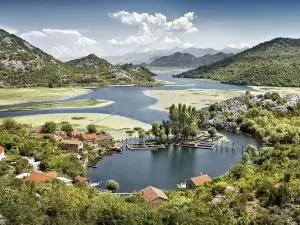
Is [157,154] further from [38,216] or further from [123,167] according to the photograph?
[38,216]

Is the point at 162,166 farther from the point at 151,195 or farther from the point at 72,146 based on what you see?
the point at 151,195

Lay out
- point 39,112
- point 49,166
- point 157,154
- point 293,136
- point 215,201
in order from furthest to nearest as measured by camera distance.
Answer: point 39,112
point 157,154
point 293,136
point 49,166
point 215,201

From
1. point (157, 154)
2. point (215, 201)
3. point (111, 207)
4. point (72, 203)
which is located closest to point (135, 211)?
point (111, 207)

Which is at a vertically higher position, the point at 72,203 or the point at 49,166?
the point at 72,203

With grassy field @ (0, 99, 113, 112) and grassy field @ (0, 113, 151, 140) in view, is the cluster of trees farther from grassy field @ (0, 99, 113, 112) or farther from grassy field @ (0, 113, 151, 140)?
grassy field @ (0, 99, 113, 112)

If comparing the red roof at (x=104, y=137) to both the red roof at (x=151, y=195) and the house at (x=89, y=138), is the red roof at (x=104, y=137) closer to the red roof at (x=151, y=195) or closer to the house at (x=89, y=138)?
the house at (x=89, y=138)

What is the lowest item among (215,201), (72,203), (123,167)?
(123,167)

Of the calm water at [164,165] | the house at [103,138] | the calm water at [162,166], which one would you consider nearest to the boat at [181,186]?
the calm water at [162,166]

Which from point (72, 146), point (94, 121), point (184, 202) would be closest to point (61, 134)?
point (72, 146)

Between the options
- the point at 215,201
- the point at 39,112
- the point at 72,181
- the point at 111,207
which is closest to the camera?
the point at 111,207
